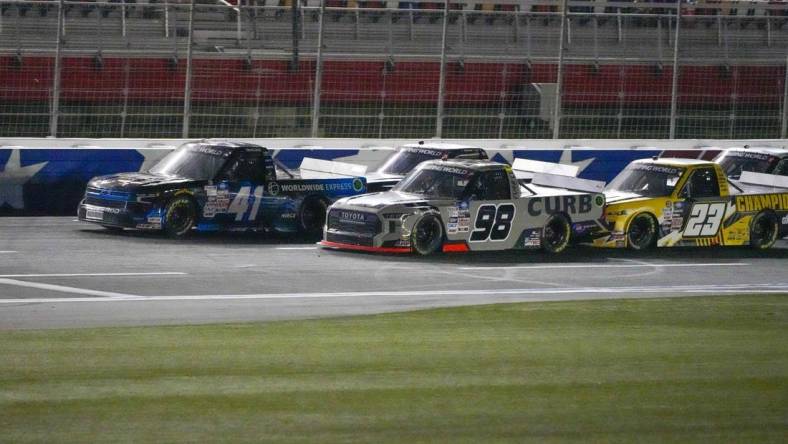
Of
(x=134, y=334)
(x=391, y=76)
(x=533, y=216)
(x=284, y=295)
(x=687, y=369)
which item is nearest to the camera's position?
(x=687, y=369)

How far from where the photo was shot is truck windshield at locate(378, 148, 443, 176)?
22406mm

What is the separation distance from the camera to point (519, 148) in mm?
24969

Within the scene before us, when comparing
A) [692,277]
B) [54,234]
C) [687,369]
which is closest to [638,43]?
[692,277]

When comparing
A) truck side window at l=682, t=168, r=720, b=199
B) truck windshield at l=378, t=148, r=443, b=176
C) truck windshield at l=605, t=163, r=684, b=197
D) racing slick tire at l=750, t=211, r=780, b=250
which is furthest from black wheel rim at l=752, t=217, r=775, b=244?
truck windshield at l=378, t=148, r=443, b=176

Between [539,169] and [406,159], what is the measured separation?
90.2 inches

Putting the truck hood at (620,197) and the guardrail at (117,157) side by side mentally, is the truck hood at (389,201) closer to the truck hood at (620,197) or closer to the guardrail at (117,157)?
the truck hood at (620,197)

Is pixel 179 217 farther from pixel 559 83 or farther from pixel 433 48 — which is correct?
pixel 559 83

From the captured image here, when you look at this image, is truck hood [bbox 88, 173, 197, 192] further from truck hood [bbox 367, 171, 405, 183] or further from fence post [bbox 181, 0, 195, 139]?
fence post [bbox 181, 0, 195, 139]

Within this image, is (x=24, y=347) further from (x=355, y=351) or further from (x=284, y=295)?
(x=284, y=295)

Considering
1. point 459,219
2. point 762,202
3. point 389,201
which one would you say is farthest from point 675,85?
point 389,201

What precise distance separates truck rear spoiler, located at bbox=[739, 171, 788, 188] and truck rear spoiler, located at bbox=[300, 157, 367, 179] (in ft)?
19.6

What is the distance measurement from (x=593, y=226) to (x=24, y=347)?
1052 cm

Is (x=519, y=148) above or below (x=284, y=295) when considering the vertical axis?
above

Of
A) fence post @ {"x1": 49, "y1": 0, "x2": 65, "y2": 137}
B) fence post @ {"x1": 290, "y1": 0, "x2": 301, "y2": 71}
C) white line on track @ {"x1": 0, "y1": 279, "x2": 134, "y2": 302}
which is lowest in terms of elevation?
white line on track @ {"x1": 0, "y1": 279, "x2": 134, "y2": 302}
